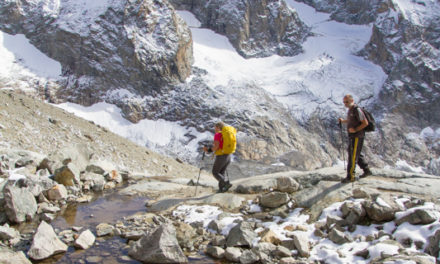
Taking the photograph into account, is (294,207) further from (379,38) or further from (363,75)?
(379,38)

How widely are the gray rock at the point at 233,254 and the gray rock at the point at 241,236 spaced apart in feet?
0.62

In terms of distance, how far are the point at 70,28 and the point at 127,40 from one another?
10.0 m

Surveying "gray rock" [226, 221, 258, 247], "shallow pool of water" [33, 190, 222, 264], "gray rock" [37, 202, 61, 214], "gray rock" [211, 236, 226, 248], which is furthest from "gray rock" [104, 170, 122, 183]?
"gray rock" [226, 221, 258, 247]

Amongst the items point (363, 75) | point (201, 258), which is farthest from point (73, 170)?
point (363, 75)

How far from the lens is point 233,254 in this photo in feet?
16.0

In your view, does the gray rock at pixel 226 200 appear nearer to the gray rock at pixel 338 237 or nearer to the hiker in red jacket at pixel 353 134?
the hiker in red jacket at pixel 353 134

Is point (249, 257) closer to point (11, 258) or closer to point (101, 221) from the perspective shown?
point (11, 258)

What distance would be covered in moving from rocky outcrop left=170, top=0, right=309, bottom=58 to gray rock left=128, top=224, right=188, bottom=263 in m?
79.8

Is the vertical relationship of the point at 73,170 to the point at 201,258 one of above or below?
below

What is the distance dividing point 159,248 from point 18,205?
3261 mm

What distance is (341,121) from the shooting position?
295 inches

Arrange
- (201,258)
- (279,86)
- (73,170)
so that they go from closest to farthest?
(201,258), (73,170), (279,86)

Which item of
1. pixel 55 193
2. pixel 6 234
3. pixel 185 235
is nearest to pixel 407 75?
pixel 55 193

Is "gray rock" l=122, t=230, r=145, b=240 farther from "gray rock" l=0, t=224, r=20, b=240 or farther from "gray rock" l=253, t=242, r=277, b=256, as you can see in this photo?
"gray rock" l=253, t=242, r=277, b=256
